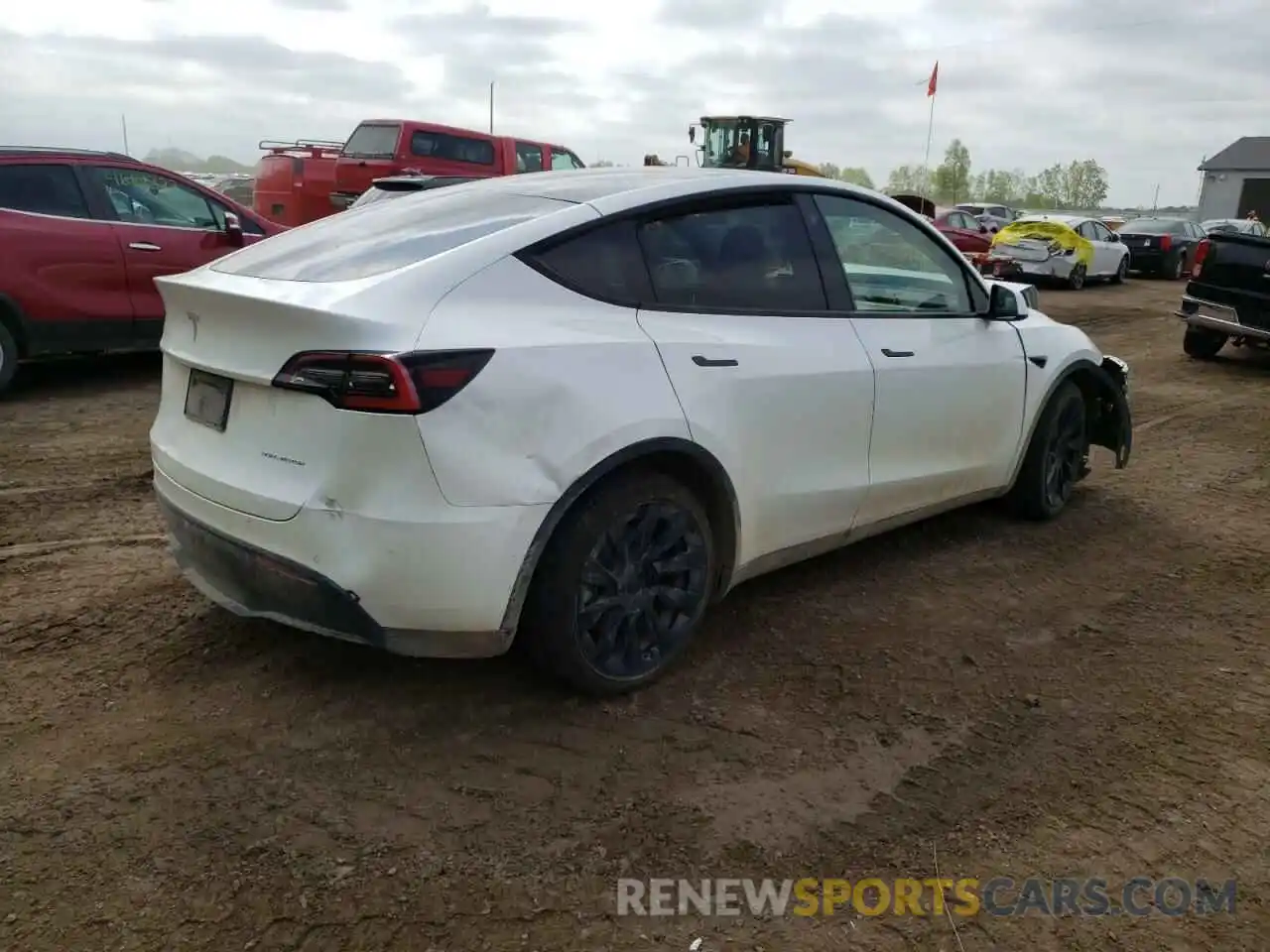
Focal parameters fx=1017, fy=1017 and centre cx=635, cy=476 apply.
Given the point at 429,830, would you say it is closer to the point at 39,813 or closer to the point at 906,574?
the point at 39,813

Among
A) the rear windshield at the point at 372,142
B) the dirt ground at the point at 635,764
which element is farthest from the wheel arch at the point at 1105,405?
the rear windshield at the point at 372,142

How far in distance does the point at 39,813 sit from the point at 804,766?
2.04m

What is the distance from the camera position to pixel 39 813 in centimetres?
260

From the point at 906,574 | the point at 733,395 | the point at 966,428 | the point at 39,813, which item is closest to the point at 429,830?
the point at 39,813

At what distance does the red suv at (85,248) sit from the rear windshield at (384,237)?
4.47 m

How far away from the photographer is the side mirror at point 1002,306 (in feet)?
14.7

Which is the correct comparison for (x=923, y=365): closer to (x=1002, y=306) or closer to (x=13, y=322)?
(x=1002, y=306)

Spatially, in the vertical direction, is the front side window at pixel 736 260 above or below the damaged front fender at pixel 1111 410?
above

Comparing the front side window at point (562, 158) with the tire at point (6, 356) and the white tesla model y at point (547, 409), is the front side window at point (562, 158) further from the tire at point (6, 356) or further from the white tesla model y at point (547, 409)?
the white tesla model y at point (547, 409)

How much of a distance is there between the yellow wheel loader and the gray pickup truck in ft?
44.6

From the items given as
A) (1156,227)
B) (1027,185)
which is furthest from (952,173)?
(1156,227)

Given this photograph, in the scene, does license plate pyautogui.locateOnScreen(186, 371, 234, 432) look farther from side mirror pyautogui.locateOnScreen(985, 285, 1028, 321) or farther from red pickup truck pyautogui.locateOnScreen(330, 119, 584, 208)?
red pickup truck pyautogui.locateOnScreen(330, 119, 584, 208)

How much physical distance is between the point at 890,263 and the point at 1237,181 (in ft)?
207

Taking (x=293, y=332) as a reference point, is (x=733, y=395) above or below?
below
